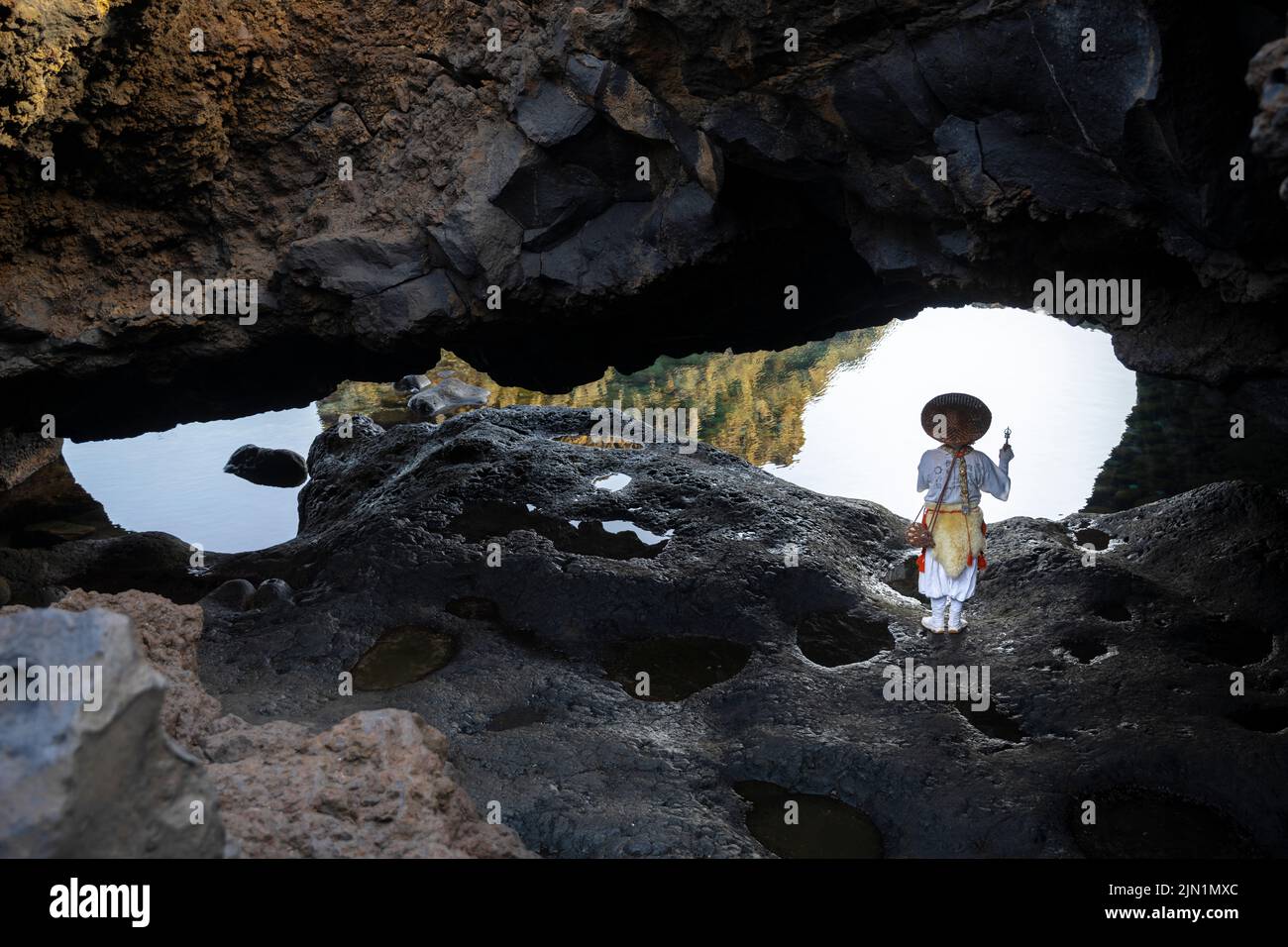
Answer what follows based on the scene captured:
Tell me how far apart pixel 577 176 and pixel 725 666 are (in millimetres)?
3564

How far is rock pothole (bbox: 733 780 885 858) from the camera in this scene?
4.68 metres

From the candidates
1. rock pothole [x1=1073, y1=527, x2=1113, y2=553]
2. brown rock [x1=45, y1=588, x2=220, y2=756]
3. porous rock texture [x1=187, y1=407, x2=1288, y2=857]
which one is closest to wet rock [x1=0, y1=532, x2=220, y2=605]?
porous rock texture [x1=187, y1=407, x2=1288, y2=857]

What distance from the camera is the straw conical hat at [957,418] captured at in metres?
6.21

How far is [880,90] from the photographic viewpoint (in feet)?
18.1

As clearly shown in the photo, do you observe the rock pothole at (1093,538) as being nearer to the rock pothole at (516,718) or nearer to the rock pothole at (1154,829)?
the rock pothole at (1154,829)

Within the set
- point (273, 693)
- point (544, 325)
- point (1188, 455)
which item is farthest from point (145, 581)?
point (1188, 455)

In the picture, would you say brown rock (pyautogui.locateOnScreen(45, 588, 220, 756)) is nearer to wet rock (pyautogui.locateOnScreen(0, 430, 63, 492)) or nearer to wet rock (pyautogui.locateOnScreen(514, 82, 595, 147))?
wet rock (pyautogui.locateOnScreen(514, 82, 595, 147))

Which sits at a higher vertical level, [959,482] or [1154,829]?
[959,482]

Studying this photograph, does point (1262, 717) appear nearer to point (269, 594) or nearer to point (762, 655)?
point (762, 655)

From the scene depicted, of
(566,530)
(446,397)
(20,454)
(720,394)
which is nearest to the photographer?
(566,530)

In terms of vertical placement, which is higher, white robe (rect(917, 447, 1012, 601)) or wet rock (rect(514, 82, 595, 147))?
wet rock (rect(514, 82, 595, 147))

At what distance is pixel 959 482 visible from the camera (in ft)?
20.7

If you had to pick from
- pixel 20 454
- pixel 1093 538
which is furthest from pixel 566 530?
pixel 20 454

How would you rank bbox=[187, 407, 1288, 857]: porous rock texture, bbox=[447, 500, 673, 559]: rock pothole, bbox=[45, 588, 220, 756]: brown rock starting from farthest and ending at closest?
A: bbox=[447, 500, 673, 559]: rock pothole < bbox=[187, 407, 1288, 857]: porous rock texture < bbox=[45, 588, 220, 756]: brown rock
